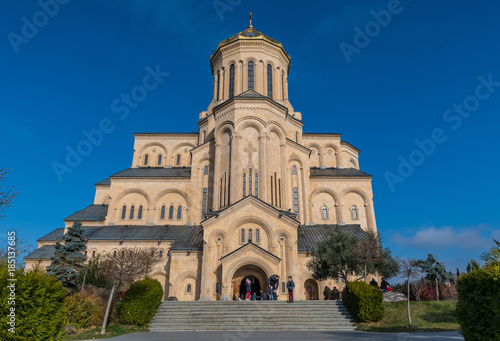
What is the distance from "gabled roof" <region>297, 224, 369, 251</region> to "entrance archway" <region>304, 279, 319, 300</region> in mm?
2762

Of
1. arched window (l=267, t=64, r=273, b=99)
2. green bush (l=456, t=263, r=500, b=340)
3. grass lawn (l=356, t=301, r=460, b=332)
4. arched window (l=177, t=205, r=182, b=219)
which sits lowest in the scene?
grass lawn (l=356, t=301, r=460, b=332)

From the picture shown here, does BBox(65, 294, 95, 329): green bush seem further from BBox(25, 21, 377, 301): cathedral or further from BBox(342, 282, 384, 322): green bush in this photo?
BBox(342, 282, 384, 322): green bush

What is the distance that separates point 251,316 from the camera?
15625 millimetres

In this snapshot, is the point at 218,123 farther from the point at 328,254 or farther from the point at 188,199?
the point at 328,254

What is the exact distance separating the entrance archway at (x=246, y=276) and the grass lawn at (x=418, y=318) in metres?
8.96

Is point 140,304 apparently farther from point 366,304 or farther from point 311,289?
point 311,289

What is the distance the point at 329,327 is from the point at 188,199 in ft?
70.5

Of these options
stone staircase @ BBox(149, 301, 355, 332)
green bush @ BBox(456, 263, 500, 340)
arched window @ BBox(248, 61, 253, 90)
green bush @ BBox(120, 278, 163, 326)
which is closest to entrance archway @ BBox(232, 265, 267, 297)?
stone staircase @ BBox(149, 301, 355, 332)

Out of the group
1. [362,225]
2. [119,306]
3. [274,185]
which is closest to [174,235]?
[274,185]

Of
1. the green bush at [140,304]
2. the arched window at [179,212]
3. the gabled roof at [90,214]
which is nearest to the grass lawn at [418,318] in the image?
the green bush at [140,304]

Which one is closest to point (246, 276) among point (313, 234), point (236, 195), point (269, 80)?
point (236, 195)

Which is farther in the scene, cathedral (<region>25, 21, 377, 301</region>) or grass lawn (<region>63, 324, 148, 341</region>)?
cathedral (<region>25, 21, 377, 301</region>)

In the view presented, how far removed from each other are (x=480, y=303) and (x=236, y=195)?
2115cm

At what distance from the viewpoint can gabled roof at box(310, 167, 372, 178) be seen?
3488 cm
